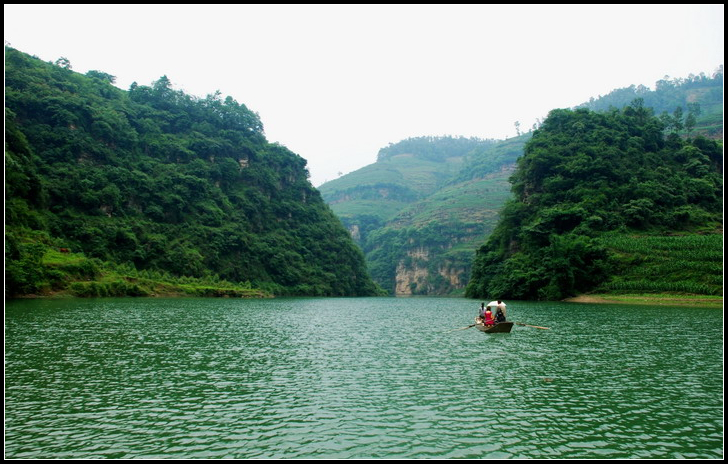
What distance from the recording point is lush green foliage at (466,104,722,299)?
81.3m

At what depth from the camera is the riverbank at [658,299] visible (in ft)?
193

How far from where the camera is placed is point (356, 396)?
56.2ft

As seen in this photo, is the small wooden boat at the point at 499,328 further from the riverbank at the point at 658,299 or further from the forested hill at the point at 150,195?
the forested hill at the point at 150,195

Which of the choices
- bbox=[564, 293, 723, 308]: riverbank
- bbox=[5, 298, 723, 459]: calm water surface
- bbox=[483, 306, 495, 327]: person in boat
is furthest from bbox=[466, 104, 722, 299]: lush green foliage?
bbox=[5, 298, 723, 459]: calm water surface

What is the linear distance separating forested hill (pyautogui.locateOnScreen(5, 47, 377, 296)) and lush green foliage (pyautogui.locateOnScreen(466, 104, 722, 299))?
4799 cm

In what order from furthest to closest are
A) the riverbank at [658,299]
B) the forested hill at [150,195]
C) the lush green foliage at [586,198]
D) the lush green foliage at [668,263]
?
the lush green foliage at [586,198]
the forested hill at [150,195]
the lush green foliage at [668,263]
the riverbank at [658,299]

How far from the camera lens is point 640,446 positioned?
12.4 metres

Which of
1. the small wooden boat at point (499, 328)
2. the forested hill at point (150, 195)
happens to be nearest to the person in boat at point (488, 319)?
the small wooden boat at point (499, 328)

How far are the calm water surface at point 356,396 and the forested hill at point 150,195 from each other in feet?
140

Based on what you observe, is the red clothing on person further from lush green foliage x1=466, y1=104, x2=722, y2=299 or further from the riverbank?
lush green foliage x1=466, y1=104, x2=722, y2=299

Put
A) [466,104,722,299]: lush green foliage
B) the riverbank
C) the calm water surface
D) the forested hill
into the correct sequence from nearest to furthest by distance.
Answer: the calm water surface, the riverbank, the forested hill, [466,104,722,299]: lush green foliage

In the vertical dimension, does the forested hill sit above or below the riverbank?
above

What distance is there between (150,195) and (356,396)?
9836cm

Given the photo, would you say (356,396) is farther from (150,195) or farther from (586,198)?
(150,195)
